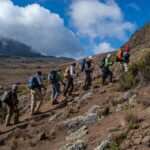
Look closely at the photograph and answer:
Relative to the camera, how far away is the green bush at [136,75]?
21.9 m

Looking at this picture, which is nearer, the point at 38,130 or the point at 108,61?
the point at 38,130

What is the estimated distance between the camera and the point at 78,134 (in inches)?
688

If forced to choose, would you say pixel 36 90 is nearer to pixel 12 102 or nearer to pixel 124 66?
pixel 12 102

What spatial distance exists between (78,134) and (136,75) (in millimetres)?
6785

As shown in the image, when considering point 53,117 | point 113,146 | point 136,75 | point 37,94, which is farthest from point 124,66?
point 113,146

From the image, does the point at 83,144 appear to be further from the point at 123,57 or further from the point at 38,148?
the point at 123,57

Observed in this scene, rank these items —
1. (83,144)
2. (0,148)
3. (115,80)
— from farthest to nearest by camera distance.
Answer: (115,80), (0,148), (83,144)

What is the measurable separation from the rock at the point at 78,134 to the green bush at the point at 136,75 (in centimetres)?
478

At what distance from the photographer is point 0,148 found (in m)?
18.9

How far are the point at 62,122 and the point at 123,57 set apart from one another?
27.3 ft

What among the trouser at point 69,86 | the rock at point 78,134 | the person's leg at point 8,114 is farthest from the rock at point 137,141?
the trouser at point 69,86

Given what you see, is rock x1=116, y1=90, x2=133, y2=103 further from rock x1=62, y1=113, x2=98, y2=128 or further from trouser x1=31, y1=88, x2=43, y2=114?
trouser x1=31, y1=88, x2=43, y2=114

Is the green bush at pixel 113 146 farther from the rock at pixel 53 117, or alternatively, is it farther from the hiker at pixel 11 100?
the hiker at pixel 11 100

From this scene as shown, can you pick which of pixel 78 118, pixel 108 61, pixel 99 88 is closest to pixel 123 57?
pixel 108 61
